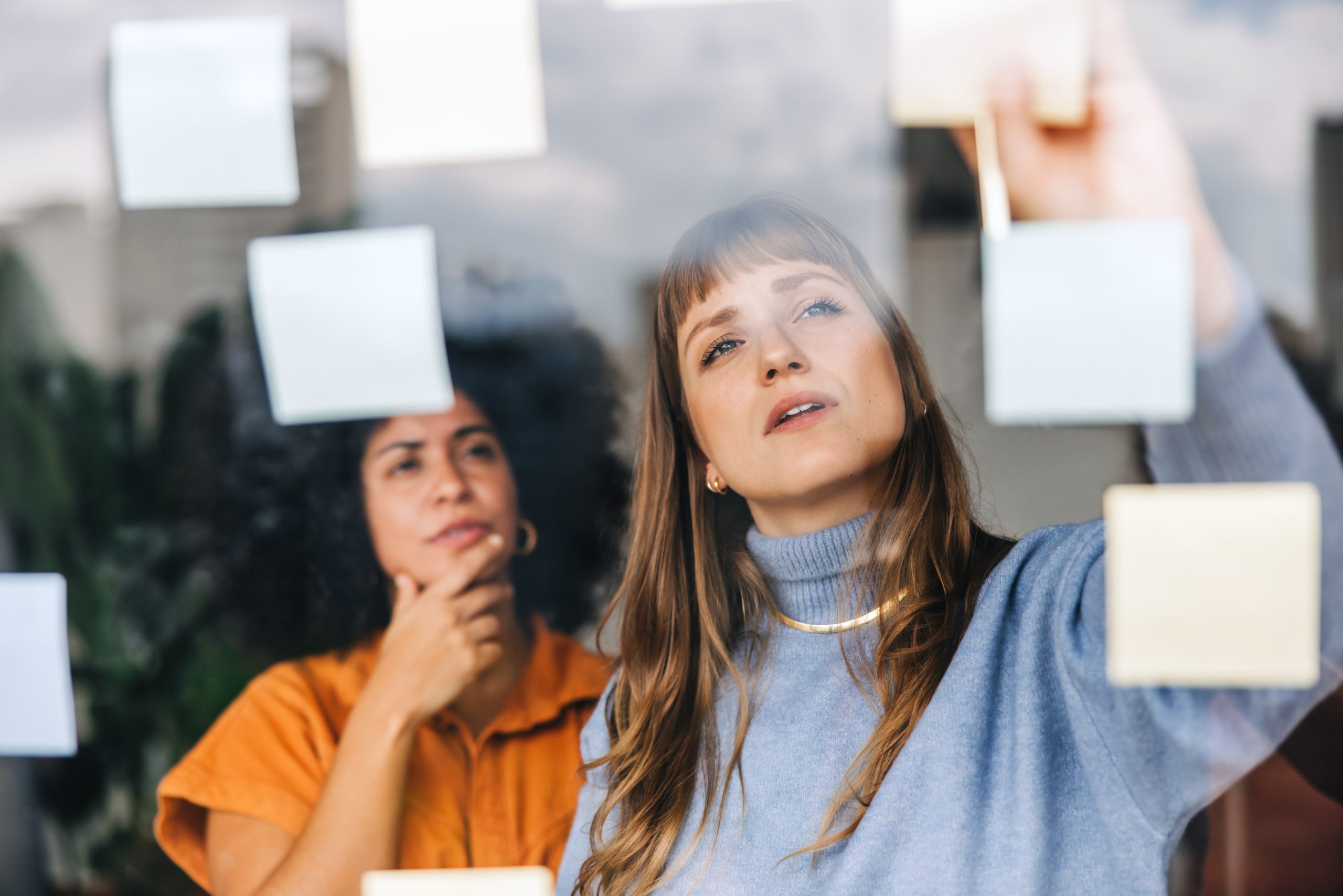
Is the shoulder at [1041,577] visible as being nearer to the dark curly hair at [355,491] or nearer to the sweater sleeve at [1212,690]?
the sweater sleeve at [1212,690]

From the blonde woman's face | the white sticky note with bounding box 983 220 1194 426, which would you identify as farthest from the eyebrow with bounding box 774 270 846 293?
the white sticky note with bounding box 983 220 1194 426

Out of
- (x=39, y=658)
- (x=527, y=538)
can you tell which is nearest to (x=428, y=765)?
(x=527, y=538)

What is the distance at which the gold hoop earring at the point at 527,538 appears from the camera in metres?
0.99

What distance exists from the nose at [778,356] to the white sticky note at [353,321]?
331 millimetres

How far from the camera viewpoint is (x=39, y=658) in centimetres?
103

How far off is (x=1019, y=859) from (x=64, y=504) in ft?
3.27

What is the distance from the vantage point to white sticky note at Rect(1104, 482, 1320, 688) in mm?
755

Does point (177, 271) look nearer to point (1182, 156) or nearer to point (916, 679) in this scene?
point (916, 679)

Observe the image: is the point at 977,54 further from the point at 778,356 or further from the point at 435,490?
the point at 435,490

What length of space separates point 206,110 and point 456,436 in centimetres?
41

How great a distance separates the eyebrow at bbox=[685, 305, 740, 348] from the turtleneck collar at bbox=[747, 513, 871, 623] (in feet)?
0.67

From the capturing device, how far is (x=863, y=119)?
86 cm

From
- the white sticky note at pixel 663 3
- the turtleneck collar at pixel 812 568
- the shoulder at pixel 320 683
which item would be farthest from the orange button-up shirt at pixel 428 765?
the white sticky note at pixel 663 3

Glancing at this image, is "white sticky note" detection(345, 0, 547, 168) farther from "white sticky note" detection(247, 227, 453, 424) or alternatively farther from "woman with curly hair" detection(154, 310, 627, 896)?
"woman with curly hair" detection(154, 310, 627, 896)
